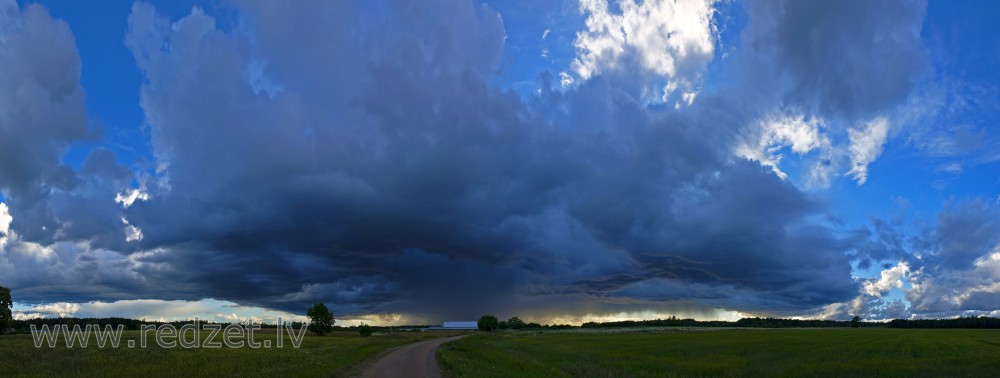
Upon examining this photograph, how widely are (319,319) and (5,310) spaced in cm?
7650

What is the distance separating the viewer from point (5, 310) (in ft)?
311

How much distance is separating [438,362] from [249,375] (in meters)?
12.9

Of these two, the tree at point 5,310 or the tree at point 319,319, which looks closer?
the tree at point 5,310

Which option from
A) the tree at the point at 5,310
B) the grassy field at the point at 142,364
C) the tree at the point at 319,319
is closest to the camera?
the grassy field at the point at 142,364

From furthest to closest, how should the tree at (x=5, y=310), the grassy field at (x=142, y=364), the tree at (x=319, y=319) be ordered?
the tree at (x=319, y=319)
the tree at (x=5, y=310)
the grassy field at (x=142, y=364)

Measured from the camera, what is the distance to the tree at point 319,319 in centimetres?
16200

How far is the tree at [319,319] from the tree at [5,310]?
73610 millimetres

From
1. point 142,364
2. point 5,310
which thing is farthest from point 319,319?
point 142,364

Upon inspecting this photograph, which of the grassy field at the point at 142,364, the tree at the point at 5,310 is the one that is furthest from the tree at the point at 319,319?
the grassy field at the point at 142,364

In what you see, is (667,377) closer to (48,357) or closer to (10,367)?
(10,367)

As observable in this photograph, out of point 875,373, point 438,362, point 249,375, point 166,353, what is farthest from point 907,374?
point 166,353

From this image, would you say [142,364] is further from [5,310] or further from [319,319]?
[319,319]

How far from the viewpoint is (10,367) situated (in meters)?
37.3

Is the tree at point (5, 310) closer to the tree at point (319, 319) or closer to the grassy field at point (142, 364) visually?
the grassy field at point (142, 364)
